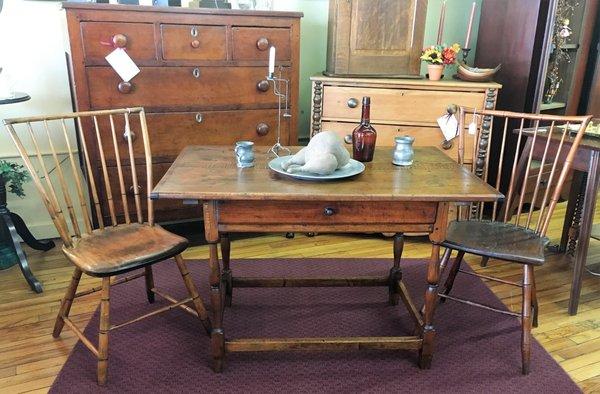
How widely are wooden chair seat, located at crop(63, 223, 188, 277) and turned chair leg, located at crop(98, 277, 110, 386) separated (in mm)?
73

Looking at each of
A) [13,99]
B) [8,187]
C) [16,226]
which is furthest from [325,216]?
[8,187]

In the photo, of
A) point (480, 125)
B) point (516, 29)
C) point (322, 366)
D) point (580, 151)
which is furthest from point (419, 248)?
point (516, 29)

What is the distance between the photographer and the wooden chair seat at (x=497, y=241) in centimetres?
180

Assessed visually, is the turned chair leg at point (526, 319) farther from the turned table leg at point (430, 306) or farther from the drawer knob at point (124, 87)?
the drawer knob at point (124, 87)

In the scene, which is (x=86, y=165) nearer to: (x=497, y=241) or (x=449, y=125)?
(x=497, y=241)

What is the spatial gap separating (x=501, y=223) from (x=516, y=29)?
153 centimetres

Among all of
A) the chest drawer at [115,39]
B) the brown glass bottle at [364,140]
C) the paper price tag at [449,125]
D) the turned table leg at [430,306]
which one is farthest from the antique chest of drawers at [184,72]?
the turned table leg at [430,306]

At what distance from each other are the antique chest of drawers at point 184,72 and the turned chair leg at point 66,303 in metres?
0.75

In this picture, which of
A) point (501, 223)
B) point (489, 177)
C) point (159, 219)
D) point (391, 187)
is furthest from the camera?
point (489, 177)

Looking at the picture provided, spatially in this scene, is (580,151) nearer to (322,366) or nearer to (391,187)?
(391,187)

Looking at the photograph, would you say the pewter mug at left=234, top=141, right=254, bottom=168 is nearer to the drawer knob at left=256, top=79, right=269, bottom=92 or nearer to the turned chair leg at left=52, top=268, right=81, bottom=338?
the turned chair leg at left=52, top=268, right=81, bottom=338

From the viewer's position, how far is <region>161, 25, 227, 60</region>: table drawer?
2439mm

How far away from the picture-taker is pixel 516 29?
9.95 ft

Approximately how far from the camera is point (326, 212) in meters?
1.60
